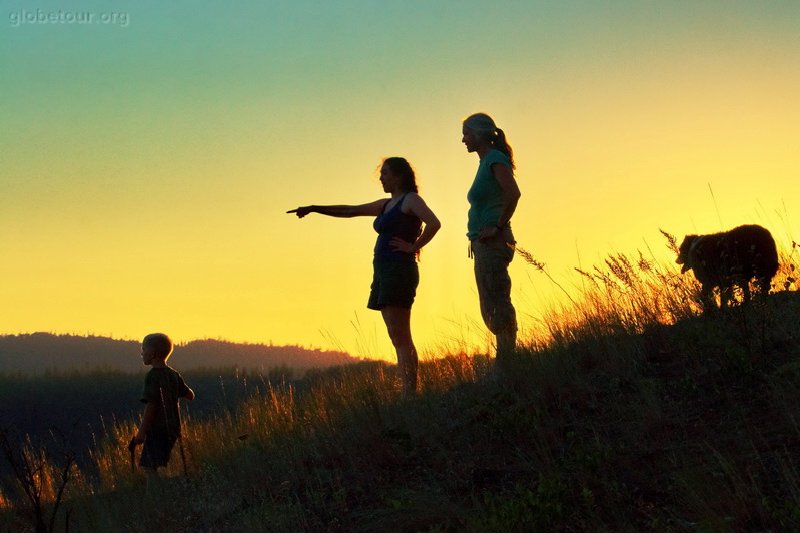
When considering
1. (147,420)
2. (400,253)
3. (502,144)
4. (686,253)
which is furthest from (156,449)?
(686,253)

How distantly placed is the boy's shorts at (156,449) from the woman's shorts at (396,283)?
2.26m

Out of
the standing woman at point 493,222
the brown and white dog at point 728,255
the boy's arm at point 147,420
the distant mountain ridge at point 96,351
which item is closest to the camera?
the standing woman at point 493,222

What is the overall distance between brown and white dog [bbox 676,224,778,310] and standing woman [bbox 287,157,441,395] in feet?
7.38

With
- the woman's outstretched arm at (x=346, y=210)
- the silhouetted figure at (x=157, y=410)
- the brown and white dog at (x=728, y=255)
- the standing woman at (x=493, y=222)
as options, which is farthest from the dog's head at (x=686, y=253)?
the silhouetted figure at (x=157, y=410)

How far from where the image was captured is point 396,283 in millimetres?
6973

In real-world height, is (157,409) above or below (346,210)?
below

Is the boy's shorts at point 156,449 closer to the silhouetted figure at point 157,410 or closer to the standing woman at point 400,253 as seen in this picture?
the silhouetted figure at point 157,410

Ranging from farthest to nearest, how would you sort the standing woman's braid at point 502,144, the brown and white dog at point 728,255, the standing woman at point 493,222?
the brown and white dog at point 728,255
the standing woman's braid at point 502,144
the standing woman at point 493,222

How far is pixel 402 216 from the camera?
23.2 ft

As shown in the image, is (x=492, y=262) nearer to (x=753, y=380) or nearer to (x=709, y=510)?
(x=753, y=380)

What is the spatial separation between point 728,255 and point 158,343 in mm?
5066

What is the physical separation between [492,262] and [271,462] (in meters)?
2.25

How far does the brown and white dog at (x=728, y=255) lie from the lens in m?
7.24

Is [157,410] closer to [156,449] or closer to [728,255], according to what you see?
[156,449]
